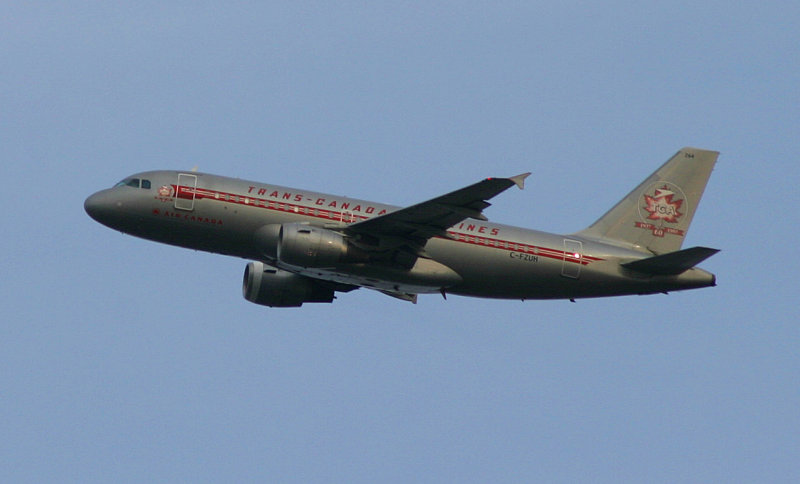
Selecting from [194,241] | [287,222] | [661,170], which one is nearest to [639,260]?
[661,170]

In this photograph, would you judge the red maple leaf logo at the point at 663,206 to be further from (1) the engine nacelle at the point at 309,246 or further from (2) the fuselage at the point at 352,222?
(1) the engine nacelle at the point at 309,246

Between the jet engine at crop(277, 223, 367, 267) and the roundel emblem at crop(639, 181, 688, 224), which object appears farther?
the roundel emblem at crop(639, 181, 688, 224)

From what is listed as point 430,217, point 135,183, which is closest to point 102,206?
point 135,183

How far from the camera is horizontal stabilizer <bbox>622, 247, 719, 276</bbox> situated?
159 feet

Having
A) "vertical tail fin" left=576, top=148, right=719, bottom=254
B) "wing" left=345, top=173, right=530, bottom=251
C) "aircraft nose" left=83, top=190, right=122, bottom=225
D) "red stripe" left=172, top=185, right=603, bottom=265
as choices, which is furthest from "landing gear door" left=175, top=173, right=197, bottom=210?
"vertical tail fin" left=576, top=148, right=719, bottom=254

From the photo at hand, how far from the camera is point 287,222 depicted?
4881cm

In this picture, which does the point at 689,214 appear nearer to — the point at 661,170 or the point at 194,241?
the point at 661,170

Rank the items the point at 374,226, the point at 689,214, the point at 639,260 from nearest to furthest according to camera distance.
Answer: the point at 374,226 → the point at 639,260 → the point at 689,214

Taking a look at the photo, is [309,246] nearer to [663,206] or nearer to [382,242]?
[382,242]

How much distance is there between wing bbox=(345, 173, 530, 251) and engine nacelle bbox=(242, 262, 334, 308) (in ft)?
22.5

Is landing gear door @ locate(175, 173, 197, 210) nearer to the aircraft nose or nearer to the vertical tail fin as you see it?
the aircraft nose

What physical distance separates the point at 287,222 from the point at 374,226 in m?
3.82

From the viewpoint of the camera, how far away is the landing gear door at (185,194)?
48.8 metres

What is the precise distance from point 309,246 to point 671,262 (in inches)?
617
